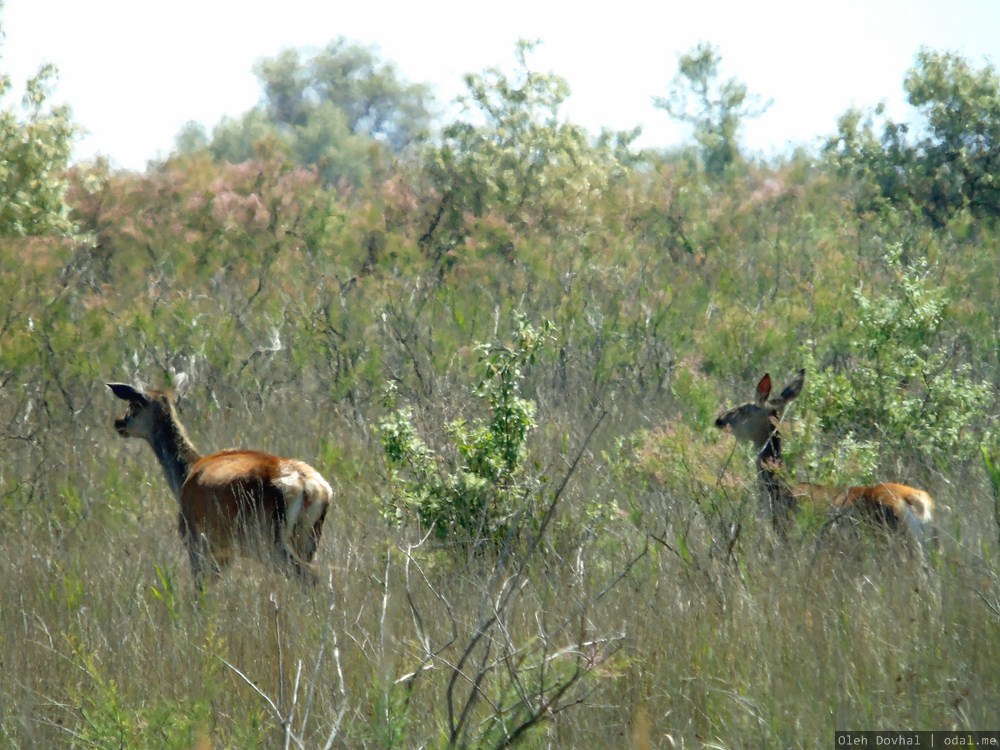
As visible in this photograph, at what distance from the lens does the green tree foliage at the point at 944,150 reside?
60.7ft

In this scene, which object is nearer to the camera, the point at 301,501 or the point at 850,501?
the point at 850,501

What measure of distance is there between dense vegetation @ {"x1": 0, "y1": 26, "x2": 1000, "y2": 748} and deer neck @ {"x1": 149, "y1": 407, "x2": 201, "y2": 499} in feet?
1.06

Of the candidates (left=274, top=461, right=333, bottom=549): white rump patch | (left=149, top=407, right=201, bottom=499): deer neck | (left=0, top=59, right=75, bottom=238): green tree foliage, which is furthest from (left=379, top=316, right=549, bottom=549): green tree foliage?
(left=0, top=59, right=75, bottom=238): green tree foliage

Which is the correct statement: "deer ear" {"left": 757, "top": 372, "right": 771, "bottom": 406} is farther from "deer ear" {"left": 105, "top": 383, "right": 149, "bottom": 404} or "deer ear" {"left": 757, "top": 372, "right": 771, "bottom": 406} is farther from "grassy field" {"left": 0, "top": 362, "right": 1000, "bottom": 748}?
"deer ear" {"left": 105, "top": 383, "right": 149, "bottom": 404}

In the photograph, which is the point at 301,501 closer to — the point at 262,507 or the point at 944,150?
the point at 262,507

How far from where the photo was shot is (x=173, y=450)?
27.0ft

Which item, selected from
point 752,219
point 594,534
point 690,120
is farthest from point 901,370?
point 690,120

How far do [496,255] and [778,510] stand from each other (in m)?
10.9

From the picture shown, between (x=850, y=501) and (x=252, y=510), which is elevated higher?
(x=252, y=510)

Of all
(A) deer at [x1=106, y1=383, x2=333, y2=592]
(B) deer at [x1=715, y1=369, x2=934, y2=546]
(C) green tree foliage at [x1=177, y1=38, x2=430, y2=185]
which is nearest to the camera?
(B) deer at [x1=715, y1=369, x2=934, y2=546]

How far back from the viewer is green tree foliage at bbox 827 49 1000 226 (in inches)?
729

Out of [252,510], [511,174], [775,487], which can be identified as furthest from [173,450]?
[511,174]

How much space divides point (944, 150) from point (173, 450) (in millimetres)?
13861

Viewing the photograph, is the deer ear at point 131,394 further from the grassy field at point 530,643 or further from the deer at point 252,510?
the grassy field at point 530,643
